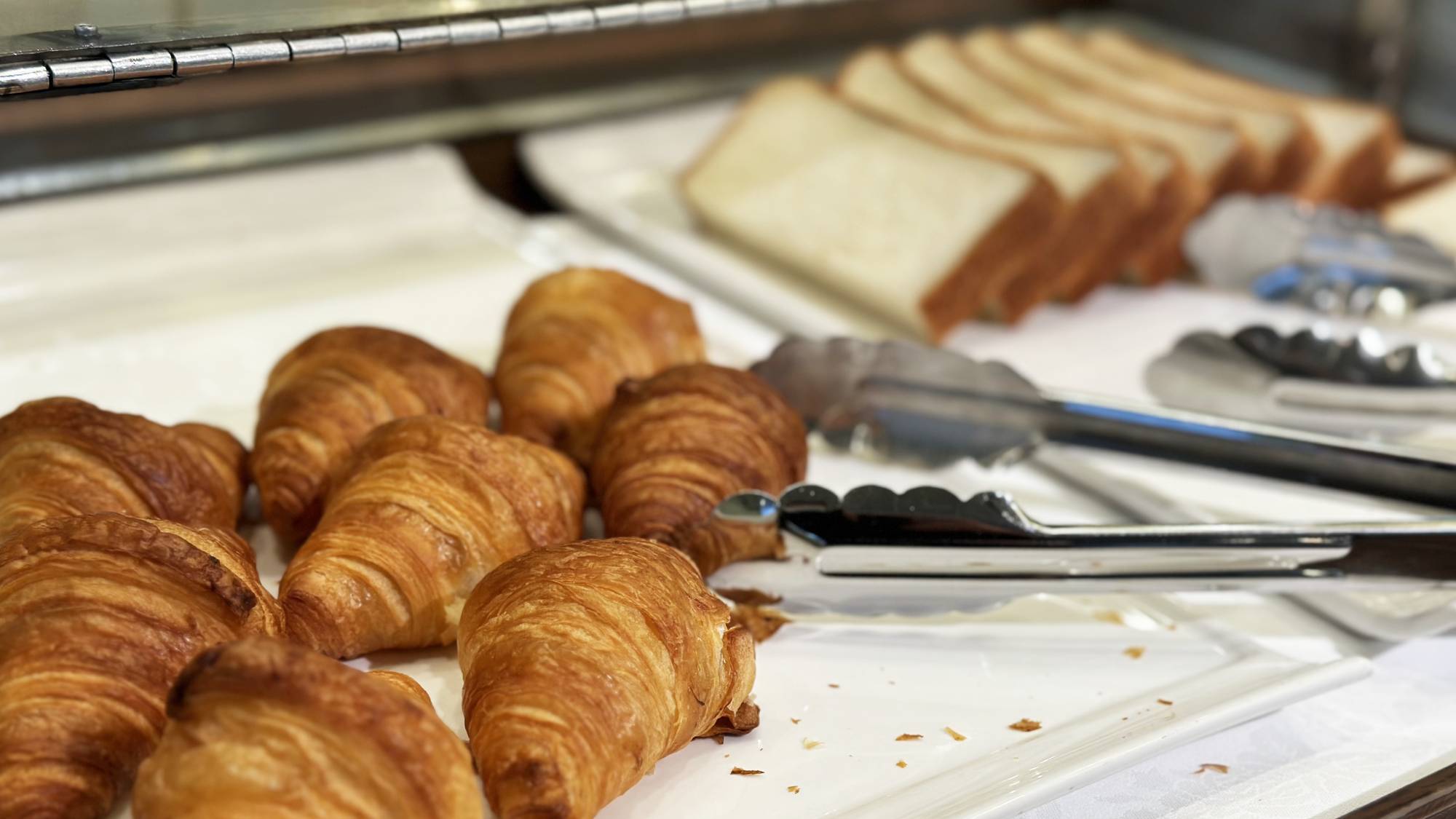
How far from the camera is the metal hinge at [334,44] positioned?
2.57 ft

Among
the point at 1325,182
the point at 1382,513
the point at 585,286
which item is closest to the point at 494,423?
the point at 585,286

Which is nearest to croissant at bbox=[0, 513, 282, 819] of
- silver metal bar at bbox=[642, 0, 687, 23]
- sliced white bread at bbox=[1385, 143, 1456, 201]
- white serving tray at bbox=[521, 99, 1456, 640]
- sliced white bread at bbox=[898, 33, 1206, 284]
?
silver metal bar at bbox=[642, 0, 687, 23]

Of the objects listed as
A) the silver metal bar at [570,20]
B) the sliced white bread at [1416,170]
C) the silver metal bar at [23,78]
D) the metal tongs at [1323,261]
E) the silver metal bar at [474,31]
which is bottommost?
the metal tongs at [1323,261]

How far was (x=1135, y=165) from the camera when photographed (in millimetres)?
1682

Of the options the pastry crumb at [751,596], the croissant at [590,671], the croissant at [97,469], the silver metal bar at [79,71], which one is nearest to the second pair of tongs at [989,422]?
the pastry crumb at [751,596]

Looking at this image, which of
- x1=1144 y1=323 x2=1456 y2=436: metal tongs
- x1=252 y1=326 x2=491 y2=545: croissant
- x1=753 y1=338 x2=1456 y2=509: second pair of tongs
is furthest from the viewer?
x1=1144 y1=323 x2=1456 y2=436: metal tongs

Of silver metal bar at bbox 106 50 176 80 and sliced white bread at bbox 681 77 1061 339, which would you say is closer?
silver metal bar at bbox 106 50 176 80

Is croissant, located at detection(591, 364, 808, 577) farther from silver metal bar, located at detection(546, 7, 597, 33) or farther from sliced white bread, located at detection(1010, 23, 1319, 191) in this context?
sliced white bread, located at detection(1010, 23, 1319, 191)

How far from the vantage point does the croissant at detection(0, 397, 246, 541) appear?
2.80 feet

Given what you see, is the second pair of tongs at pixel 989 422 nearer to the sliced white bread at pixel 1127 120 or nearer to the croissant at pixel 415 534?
the croissant at pixel 415 534

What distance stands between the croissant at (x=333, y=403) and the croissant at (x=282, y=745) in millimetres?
349

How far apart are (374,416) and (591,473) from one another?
0.55 ft

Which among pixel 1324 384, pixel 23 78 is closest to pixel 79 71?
pixel 23 78

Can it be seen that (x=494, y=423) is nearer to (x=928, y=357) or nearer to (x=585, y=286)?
(x=585, y=286)
